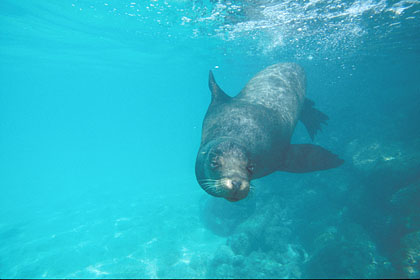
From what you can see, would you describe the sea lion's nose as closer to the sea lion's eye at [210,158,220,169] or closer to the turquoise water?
the sea lion's eye at [210,158,220,169]

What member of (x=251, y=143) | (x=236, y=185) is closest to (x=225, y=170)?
(x=236, y=185)

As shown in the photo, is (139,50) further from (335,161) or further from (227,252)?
(335,161)

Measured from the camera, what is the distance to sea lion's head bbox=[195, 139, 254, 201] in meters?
2.63

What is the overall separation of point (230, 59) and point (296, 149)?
2481cm

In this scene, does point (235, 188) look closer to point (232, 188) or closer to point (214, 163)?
point (232, 188)

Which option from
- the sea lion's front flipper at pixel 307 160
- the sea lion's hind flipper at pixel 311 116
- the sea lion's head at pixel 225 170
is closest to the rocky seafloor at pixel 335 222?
the sea lion's hind flipper at pixel 311 116

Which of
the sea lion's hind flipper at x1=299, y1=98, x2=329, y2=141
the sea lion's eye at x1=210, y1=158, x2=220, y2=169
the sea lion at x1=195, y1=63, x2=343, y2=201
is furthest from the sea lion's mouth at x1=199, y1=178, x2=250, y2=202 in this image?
the sea lion's hind flipper at x1=299, y1=98, x2=329, y2=141

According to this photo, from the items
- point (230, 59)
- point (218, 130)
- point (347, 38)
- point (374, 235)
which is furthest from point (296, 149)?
point (230, 59)

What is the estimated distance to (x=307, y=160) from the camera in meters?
4.37

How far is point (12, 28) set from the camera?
1738cm

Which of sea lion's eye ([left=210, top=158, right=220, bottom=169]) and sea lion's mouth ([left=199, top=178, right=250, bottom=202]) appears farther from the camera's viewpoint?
sea lion's eye ([left=210, top=158, right=220, bottom=169])

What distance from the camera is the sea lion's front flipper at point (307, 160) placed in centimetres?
430

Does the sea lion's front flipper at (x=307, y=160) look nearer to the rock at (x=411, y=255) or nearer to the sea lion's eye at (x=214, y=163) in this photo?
the sea lion's eye at (x=214, y=163)

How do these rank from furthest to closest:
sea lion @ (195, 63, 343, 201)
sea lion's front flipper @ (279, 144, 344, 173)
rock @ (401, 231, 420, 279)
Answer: rock @ (401, 231, 420, 279) < sea lion's front flipper @ (279, 144, 344, 173) < sea lion @ (195, 63, 343, 201)
